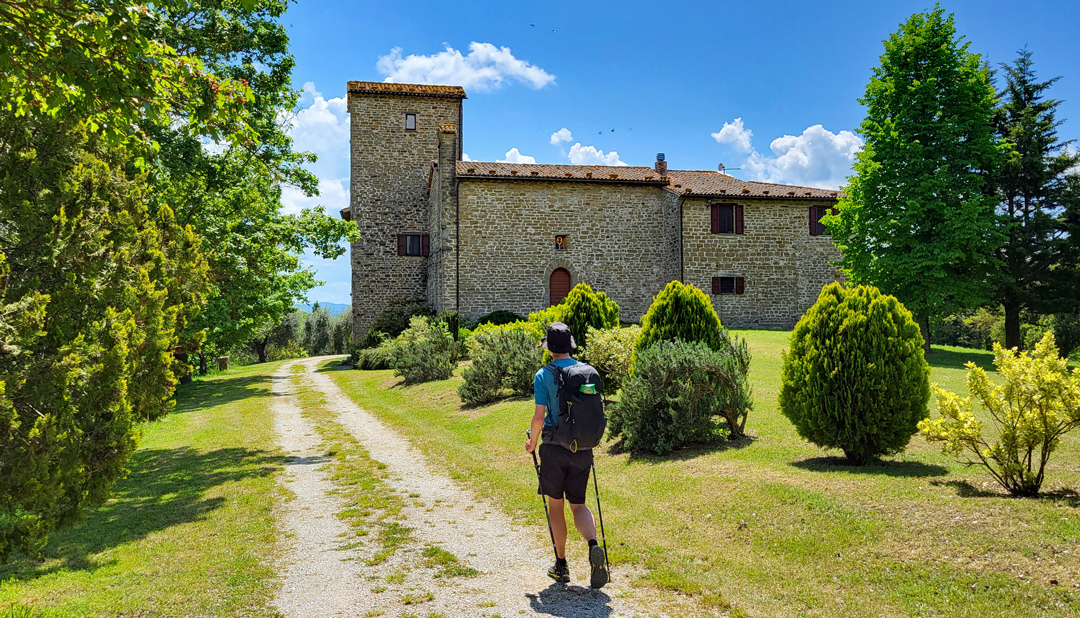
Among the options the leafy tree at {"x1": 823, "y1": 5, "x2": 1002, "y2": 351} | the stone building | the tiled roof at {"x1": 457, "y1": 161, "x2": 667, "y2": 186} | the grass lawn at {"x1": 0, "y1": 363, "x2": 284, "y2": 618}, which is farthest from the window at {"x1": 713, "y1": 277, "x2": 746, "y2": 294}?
the grass lawn at {"x1": 0, "y1": 363, "x2": 284, "y2": 618}

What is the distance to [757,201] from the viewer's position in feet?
99.6

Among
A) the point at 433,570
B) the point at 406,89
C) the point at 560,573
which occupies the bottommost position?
the point at 433,570

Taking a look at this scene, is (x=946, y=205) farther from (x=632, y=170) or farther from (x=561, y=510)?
(x=561, y=510)

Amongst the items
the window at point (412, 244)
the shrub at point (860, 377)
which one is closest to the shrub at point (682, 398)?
the shrub at point (860, 377)

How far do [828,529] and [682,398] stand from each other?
3591 millimetres

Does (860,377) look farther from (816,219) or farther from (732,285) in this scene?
(816,219)

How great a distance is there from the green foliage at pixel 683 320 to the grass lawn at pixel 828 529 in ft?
7.28

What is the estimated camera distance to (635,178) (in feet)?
101

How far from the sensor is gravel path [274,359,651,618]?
4441 mm

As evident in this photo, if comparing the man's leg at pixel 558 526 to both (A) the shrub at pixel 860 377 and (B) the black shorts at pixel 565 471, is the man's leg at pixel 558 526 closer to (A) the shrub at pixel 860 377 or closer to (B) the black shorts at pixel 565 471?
(B) the black shorts at pixel 565 471

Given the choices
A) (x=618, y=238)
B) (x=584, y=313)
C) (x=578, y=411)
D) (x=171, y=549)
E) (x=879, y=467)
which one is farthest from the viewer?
(x=618, y=238)

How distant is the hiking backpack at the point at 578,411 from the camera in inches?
183

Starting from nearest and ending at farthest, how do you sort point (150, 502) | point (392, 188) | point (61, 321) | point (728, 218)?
point (61, 321) → point (150, 502) → point (728, 218) → point (392, 188)

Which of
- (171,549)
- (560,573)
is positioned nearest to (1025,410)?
(560,573)
